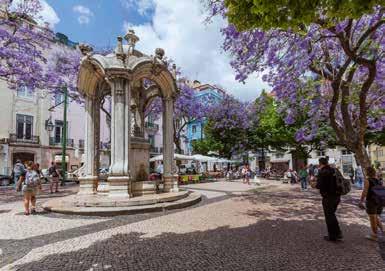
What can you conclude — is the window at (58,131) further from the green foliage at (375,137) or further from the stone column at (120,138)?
the green foliage at (375,137)

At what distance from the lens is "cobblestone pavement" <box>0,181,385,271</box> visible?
13.4 feet

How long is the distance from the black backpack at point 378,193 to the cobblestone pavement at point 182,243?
31.1 inches

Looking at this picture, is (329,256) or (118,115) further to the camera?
(118,115)

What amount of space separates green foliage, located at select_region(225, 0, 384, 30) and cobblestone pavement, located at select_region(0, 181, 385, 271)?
3.66 m

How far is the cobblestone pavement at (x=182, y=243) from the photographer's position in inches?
160

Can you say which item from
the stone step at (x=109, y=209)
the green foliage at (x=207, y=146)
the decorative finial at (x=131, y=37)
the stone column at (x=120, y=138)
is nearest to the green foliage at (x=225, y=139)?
the green foliage at (x=207, y=146)

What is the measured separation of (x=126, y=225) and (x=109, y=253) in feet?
6.72

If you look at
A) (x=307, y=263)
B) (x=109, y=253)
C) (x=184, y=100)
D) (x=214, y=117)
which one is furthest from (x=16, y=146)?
(x=307, y=263)

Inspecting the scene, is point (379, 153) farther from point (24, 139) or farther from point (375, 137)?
point (24, 139)

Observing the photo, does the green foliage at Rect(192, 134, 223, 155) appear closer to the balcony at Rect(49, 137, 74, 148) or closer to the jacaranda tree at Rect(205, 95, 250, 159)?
the jacaranda tree at Rect(205, 95, 250, 159)

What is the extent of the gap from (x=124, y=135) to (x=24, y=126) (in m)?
25.0

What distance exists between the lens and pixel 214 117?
Answer: 31156 mm

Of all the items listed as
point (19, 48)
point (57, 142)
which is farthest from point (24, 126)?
point (19, 48)

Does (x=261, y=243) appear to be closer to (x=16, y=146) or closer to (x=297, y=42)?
(x=297, y=42)
